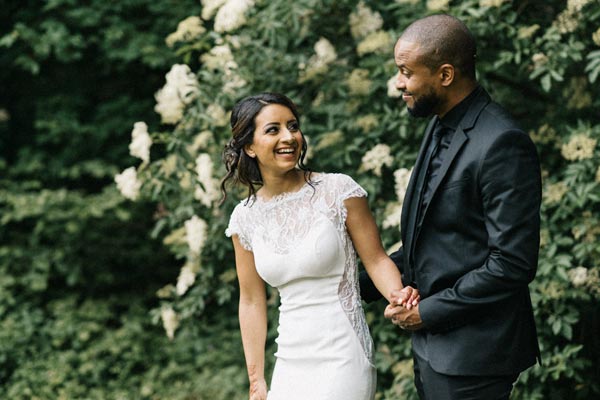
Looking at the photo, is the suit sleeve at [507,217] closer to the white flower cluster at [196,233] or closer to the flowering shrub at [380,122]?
the flowering shrub at [380,122]

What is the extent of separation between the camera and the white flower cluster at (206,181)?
13.7 ft

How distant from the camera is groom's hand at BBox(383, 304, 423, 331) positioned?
2.39m

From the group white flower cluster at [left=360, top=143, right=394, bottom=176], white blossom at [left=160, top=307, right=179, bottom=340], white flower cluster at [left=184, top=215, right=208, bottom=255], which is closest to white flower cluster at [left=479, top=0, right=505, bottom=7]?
white flower cluster at [left=360, top=143, right=394, bottom=176]

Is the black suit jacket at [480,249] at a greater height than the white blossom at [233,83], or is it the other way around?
the white blossom at [233,83]

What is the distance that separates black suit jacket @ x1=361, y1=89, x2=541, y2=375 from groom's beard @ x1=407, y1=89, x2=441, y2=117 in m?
0.10

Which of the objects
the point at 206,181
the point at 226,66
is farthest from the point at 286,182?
the point at 226,66

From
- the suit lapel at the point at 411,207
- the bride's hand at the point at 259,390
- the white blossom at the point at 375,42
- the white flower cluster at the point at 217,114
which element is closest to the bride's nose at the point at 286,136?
the suit lapel at the point at 411,207

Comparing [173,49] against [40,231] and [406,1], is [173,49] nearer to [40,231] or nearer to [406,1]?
[40,231]

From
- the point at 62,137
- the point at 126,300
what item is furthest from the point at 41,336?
the point at 62,137

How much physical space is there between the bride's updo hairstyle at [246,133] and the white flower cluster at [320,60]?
167 cm

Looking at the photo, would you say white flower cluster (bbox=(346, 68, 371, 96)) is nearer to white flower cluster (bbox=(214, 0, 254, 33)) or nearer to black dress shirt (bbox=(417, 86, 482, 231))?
white flower cluster (bbox=(214, 0, 254, 33))

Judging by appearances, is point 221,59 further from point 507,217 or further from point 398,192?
point 507,217

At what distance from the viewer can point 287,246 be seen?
105 inches

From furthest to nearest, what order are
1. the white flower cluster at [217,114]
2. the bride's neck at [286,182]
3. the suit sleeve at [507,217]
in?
the white flower cluster at [217,114] < the bride's neck at [286,182] < the suit sleeve at [507,217]
